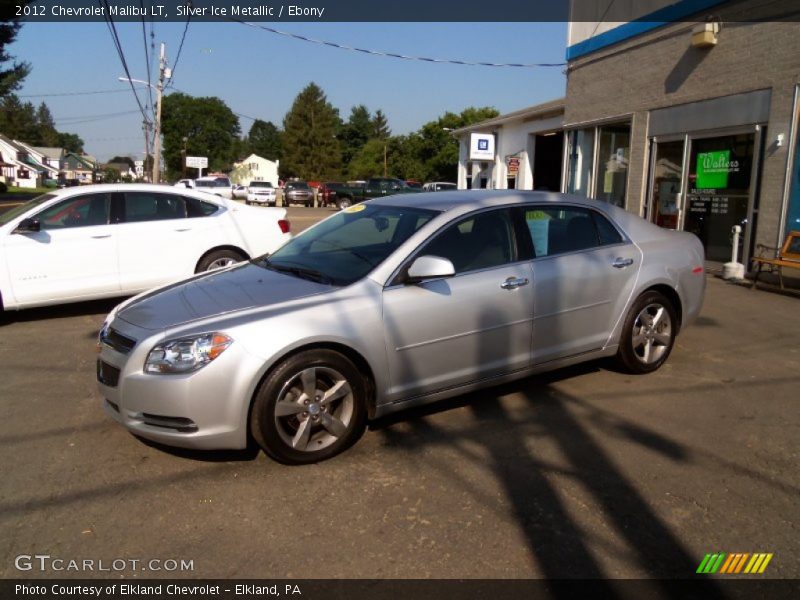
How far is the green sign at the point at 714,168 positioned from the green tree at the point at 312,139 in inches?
2984

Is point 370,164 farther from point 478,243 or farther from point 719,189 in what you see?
point 478,243

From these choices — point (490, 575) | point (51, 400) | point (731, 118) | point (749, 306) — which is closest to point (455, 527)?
point (490, 575)

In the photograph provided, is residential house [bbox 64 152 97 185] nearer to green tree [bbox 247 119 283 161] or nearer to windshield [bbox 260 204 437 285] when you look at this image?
green tree [bbox 247 119 283 161]

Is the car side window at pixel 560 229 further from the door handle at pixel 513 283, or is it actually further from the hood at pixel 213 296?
the hood at pixel 213 296

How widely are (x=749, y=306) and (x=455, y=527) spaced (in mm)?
7090

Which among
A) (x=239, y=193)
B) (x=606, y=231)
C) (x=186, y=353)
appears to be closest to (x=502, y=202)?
(x=606, y=231)

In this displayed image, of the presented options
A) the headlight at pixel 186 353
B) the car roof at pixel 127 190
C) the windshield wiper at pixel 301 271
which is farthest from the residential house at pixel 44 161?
the headlight at pixel 186 353

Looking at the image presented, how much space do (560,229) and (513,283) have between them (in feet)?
2.64

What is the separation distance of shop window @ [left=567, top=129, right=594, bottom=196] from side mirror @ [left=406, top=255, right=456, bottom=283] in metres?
13.4

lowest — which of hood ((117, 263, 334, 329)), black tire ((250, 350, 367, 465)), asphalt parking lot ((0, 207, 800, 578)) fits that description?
asphalt parking lot ((0, 207, 800, 578))

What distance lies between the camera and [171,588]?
2.78 metres

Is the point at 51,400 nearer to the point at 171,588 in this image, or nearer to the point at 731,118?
the point at 171,588

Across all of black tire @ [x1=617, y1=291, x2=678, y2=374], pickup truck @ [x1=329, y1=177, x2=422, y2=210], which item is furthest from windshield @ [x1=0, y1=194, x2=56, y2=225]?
pickup truck @ [x1=329, y1=177, x2=422, y2=210]

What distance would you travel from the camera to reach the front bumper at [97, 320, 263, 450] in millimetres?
3545
